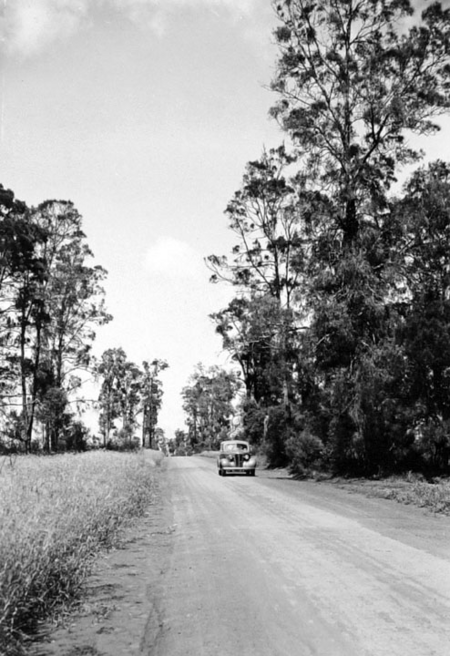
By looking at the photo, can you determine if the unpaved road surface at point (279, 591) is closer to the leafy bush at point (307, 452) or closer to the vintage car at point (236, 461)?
the leafy bush at point (307, 452)

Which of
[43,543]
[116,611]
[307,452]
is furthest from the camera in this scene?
[307,452]

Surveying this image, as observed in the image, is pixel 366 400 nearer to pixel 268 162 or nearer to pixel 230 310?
pixel 268 162

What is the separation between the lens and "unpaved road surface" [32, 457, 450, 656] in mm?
4402

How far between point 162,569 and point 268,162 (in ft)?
93.7

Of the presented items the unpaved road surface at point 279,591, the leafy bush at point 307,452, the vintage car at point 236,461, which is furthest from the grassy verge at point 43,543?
the vintage car at point 236,461

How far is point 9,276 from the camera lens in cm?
2864

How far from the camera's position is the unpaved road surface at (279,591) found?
440 cm

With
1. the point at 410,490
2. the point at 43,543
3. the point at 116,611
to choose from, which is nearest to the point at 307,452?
the point at 410,490

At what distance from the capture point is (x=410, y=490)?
1564 centimetres

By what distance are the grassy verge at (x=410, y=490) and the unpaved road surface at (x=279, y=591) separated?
2.01 meters

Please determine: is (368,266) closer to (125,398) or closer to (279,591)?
(279,591)

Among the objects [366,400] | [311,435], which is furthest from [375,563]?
[311,435]

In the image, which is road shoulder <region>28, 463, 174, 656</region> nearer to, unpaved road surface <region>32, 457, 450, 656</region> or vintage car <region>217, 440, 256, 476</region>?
unpaved road surface <region>32, 457, 450, 656</region>

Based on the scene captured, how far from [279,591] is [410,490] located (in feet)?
36.2
